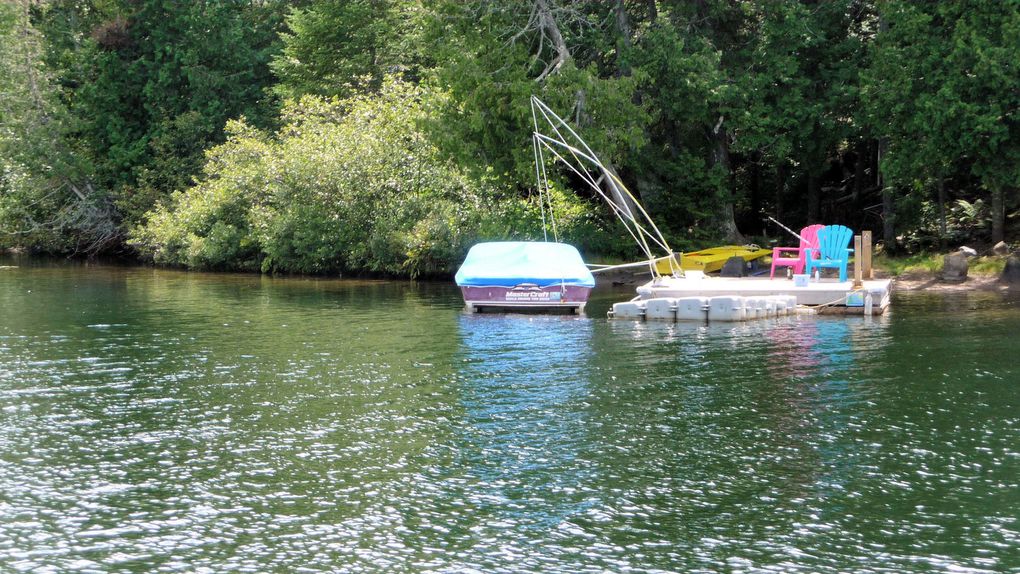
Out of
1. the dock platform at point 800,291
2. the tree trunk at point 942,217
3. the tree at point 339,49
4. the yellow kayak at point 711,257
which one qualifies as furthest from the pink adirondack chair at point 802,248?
the tree at point 339,49

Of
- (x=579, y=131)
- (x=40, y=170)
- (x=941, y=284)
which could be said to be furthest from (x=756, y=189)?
(x=40, y=170)

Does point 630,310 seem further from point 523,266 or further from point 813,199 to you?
point 813,199

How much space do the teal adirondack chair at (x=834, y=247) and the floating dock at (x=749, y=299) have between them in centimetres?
50

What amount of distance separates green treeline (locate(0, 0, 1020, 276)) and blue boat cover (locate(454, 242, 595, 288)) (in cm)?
654

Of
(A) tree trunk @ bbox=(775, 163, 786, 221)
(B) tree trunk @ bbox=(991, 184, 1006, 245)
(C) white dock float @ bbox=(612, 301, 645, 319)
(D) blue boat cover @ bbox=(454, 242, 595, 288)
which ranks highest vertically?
(A) tree trunk @ bbox=(775, 163, 786, 221)

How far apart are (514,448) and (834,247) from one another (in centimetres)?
1776

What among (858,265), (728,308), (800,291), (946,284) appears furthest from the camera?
(946,284)

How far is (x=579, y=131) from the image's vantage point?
37.8m

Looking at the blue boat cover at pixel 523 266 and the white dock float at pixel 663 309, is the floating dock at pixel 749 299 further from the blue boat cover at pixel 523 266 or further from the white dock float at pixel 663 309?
the blue boat cover at pixel 523 266

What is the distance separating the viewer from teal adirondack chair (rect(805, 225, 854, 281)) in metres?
31.1

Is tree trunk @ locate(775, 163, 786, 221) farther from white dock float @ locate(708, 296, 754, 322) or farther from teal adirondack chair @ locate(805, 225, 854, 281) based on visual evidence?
white dock float @ locate(708, 296, 754, 322)

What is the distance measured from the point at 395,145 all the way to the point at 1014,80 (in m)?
21.7

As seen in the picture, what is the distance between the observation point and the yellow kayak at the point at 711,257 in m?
36.9

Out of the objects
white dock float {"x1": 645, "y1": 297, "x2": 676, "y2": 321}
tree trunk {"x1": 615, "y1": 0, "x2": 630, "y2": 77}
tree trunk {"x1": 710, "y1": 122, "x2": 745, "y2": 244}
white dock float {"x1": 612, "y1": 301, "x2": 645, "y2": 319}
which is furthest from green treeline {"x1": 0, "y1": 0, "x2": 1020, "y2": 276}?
white dock float {"x1": 645, "y1": 297, "x2": 676, "y2": 321}
